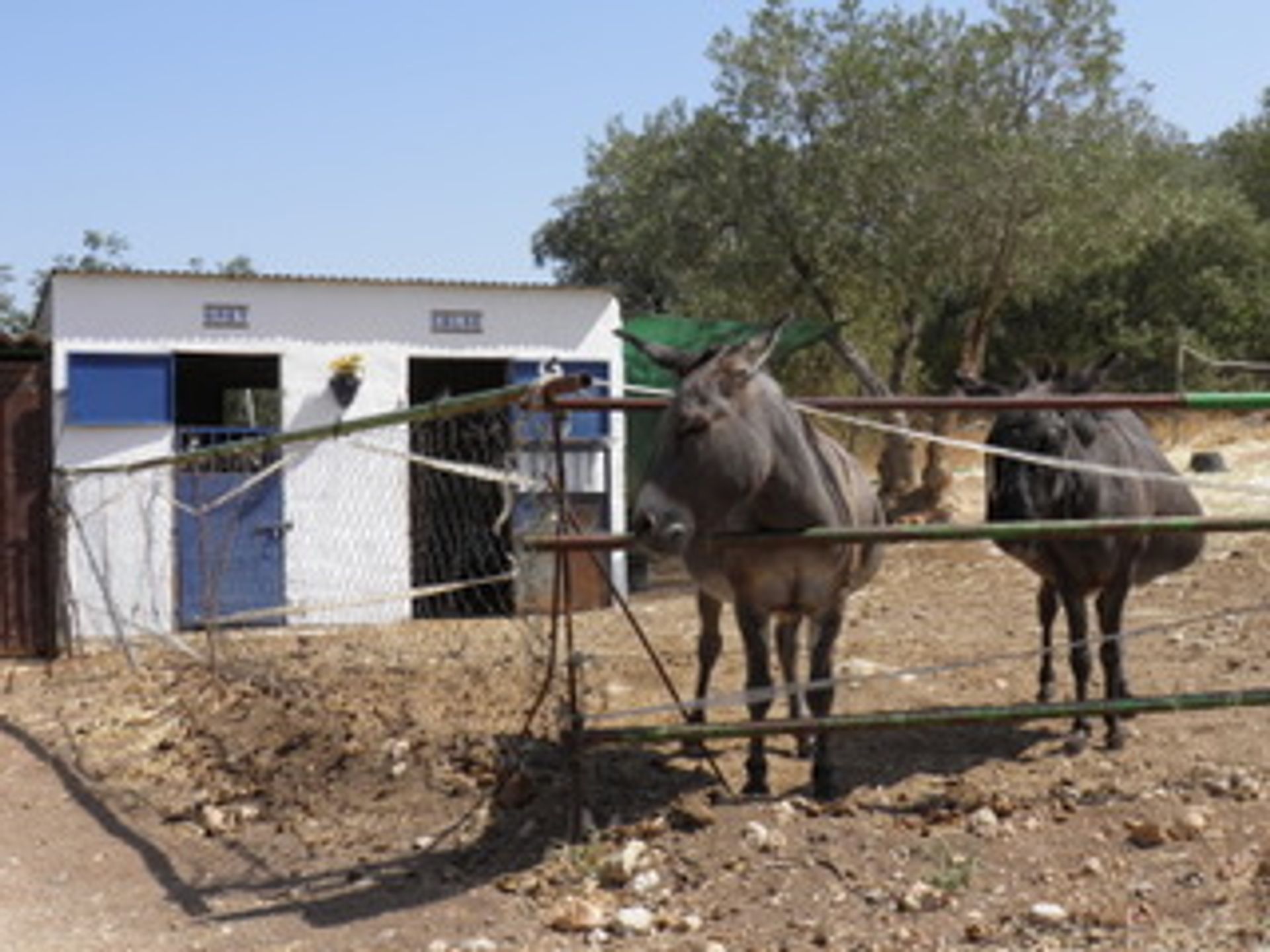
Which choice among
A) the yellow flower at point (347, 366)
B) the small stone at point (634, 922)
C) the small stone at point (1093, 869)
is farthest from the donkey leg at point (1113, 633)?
the yellow flower at point (347, 366)

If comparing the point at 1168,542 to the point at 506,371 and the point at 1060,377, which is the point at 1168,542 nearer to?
the point at 1060,377

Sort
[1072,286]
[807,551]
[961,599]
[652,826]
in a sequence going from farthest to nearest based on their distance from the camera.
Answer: [1072,286] < [961,599] < [807,551] < [652,826]

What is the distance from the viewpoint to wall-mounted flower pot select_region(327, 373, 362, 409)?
47.7 ft

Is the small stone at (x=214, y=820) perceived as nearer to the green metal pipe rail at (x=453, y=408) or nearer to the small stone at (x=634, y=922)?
the green metal pipe rail at (x=453, y=408)

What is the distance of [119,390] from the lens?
1397 centimetres

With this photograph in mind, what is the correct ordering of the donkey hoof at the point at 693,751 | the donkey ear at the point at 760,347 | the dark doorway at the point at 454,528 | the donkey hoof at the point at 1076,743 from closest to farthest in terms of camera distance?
the donkey ear at the point at 760,347, the donkey hoof at the point at 1076,743, the donkey hoof at the point at 693,751, the dark doorway at the point at 454,528

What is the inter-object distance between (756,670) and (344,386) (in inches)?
368

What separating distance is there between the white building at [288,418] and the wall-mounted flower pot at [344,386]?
7cm

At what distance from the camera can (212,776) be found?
7281mm

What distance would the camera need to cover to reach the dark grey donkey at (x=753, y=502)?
5113mm

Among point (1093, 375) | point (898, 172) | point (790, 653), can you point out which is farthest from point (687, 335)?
point (790, 653)

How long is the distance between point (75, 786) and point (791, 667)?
3753 millimetres

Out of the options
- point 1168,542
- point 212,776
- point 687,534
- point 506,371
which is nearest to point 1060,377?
point 1168,542

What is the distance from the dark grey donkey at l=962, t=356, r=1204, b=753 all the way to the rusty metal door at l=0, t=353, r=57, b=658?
9.02 meters
